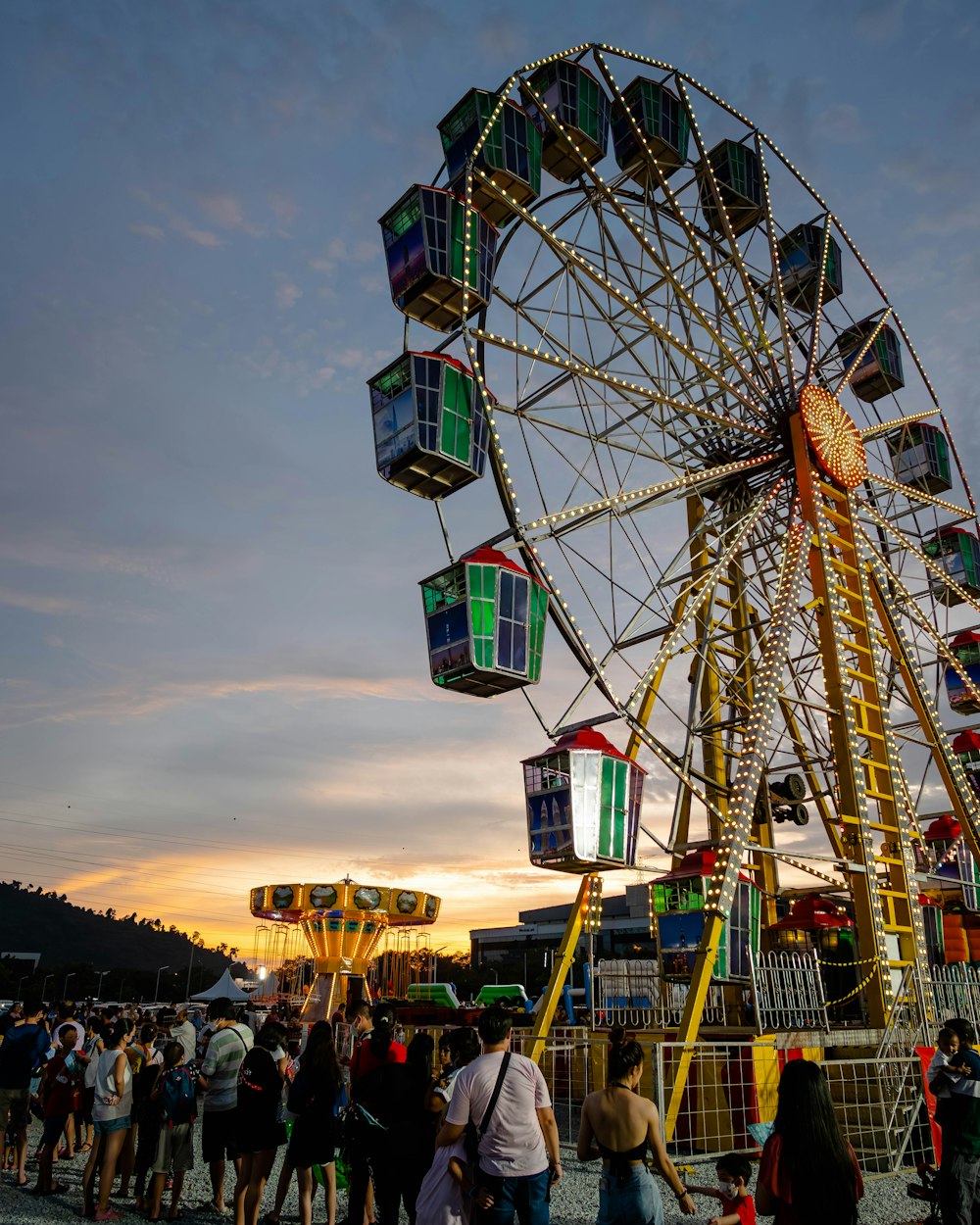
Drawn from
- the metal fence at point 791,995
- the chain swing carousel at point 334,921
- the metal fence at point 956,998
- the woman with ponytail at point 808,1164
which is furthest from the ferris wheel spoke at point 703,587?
the chain swing carousel at point 334,921

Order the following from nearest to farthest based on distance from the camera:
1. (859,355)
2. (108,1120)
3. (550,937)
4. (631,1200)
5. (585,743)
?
(631,1200), (108,1120), (585,743), (859,355), (550,937)

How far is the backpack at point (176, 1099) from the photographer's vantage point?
279 inches

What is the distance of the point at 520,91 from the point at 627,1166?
15405 mm

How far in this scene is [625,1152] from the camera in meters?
4.07

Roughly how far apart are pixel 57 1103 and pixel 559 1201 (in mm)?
4575

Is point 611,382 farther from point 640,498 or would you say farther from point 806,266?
point 806,266

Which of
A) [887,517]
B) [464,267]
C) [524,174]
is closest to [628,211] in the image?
[524,174]

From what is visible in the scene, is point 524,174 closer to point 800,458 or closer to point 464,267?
point 464,267

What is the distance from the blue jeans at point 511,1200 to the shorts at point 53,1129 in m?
5.51

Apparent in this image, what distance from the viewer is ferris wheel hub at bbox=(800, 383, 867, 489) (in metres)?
15.9

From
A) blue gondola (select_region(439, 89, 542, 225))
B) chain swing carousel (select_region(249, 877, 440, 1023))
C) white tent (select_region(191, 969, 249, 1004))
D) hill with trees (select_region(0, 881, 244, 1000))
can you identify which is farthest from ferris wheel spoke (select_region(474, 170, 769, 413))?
hill with trees (select_region(0, 881, 244, 1000))

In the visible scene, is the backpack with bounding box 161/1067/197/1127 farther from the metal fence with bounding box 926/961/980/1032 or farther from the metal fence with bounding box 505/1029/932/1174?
the metal fence with bounding box 926/961/980/1032

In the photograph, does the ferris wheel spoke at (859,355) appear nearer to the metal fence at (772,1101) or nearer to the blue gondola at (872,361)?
the blue gondola at (872,361)

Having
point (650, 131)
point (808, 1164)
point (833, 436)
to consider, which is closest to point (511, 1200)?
point (808, 1164)
